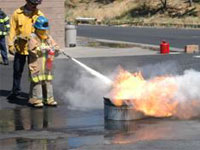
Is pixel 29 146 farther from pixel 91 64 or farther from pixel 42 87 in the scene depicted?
pixel 91 64

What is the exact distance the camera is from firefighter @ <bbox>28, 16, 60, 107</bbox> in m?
10.8

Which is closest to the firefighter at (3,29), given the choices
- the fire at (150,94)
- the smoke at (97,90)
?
the smoke at (97,90)

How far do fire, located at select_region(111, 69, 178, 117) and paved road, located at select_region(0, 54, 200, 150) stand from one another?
25 centimetres

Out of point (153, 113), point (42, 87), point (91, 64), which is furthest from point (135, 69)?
point (153, 113)

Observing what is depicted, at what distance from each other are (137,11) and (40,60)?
48914mm

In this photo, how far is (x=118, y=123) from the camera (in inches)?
369

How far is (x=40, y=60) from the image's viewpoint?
10.9 metres

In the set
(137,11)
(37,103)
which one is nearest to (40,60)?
(37,103)

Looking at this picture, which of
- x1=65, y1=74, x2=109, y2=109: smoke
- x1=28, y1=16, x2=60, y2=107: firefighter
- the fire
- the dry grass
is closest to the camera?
the fire

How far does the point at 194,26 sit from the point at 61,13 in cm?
2181

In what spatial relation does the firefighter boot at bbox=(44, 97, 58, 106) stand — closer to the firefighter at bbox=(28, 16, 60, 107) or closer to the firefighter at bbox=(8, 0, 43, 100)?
the firefighter at bbox=(28, 16, 60, 107)

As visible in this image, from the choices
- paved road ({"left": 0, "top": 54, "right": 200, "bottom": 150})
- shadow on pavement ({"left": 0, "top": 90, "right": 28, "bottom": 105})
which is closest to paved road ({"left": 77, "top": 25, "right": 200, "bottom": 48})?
shadow on pavement ({"left": 0, "top": 90, "right": 28, "bottom": 105})

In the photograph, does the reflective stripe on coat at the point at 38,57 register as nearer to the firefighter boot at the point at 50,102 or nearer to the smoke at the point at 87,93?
the firefighter boot at the point at 50,102

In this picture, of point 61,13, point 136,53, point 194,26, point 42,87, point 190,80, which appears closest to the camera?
point 190,80
